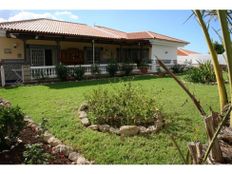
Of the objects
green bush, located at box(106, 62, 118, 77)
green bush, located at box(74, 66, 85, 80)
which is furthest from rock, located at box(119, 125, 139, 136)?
green bush, located at box(106, 62, 118, 77)

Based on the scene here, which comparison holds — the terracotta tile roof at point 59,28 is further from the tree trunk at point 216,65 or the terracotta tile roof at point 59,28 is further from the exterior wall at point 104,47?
the tree trunk at point 216,65

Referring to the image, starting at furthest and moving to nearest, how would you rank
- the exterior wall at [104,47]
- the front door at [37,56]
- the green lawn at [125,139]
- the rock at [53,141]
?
the exterior wall at [104,47], the front door at [37,56], the rock at [53,141], the green lawn at [125,139]

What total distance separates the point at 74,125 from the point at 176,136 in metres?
2.11

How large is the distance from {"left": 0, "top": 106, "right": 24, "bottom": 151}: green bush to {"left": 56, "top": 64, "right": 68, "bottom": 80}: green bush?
32.7 feet

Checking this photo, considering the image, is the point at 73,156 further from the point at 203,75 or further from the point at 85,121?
the point at 203,75

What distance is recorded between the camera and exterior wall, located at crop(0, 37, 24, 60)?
48.4 ft

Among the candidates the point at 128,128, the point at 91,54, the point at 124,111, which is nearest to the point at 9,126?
the point at 128,128

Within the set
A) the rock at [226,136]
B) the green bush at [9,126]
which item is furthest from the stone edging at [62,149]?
the rock at [226,136]

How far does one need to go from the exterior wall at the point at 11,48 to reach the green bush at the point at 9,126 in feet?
37.2

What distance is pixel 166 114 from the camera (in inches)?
255

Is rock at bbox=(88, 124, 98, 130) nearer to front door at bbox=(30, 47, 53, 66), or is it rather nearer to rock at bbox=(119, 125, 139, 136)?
rock at bbox=(119, 125, 139, 136)

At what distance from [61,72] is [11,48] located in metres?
3.26

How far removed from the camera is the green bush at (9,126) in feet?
14.2
